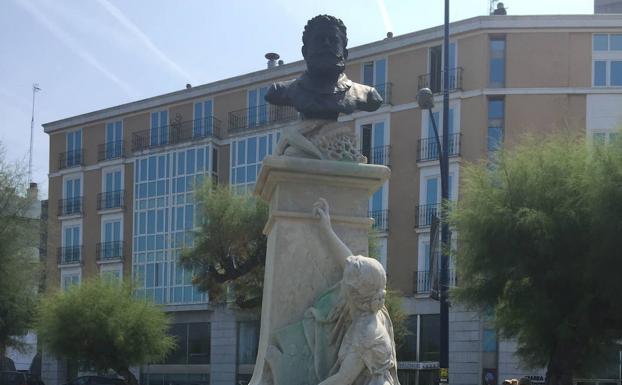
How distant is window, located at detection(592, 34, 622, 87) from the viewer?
127 feet

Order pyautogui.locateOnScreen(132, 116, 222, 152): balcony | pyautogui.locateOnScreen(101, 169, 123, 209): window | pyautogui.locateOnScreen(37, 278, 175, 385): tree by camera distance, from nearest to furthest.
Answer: pyautogui.locateOnScreen(37, 278, 175, 385): tree < pyautogui.locateOnScreen(132, 116, 222, 152): balcony < pyautogui.locateOnScreen(101, 169, 123, 209): window

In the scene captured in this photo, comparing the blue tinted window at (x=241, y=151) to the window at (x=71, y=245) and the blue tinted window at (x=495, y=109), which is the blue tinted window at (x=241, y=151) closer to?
the window at (x=71, y=245)

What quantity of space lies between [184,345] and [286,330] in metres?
42.4

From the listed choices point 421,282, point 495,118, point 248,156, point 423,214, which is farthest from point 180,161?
point 495,118

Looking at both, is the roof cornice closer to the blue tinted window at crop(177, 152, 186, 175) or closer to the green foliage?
the blue tinted window at crop(177, 152, 186, 175)

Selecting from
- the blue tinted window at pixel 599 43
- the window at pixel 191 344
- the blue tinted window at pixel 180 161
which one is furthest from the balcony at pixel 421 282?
the blue tinted window at pixel 180 161

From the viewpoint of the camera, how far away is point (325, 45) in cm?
839

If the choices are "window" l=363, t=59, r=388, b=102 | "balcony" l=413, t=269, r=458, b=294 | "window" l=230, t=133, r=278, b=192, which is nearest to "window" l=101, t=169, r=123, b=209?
"window" l=230, t=133, r=278, b=192

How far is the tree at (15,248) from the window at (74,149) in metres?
21.0

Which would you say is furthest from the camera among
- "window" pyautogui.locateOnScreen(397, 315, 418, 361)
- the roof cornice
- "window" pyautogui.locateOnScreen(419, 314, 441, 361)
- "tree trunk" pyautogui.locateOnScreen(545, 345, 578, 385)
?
"window" pyautogui.locateOnScreen(397, 315, 418, 361)

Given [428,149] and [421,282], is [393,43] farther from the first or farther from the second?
[421,282]

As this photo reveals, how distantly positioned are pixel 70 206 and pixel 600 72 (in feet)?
100

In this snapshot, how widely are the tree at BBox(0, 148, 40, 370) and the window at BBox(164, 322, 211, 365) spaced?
1462 centimetres

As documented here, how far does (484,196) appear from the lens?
23375 millimetres
